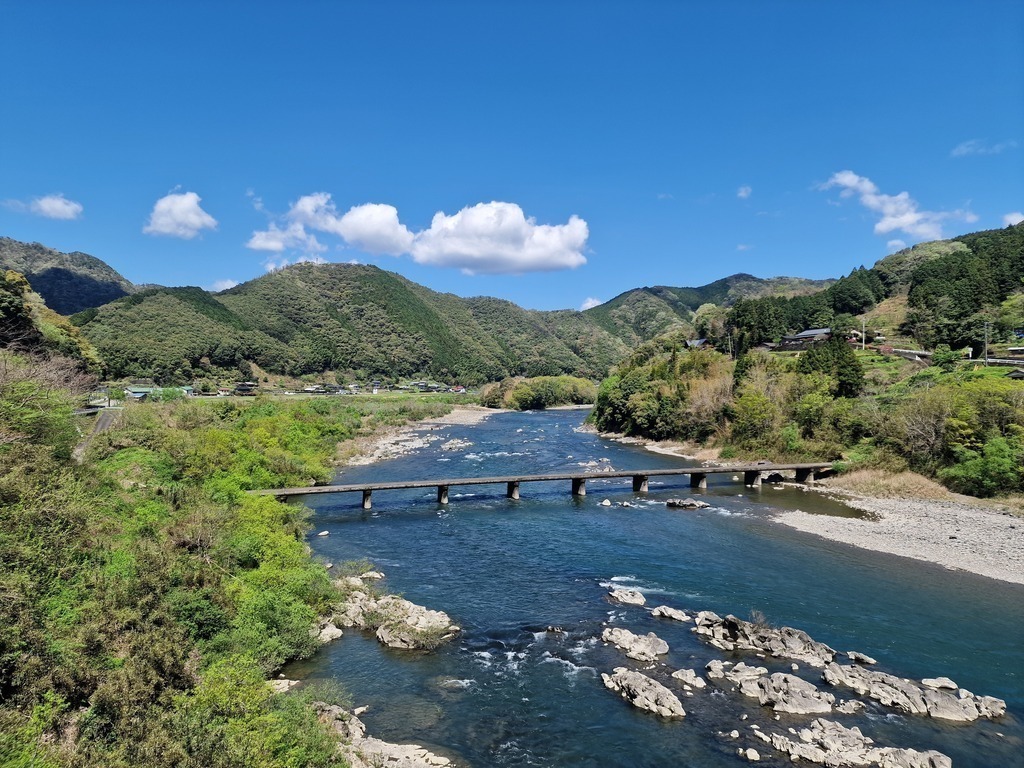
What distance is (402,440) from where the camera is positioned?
72.9 metres

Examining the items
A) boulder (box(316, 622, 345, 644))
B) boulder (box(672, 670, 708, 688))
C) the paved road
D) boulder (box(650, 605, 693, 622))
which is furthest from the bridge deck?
boulder (box(672, 670, 708, 688))

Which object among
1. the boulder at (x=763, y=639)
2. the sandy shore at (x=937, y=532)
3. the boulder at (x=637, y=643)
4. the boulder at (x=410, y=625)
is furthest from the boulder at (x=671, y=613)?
the sandy shore at (x=937, y=532)

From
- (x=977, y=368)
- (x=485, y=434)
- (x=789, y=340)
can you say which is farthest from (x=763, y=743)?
(x=789, y=340)

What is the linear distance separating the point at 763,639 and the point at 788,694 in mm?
3238

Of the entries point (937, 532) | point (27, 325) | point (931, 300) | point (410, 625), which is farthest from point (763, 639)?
point (931, 300)

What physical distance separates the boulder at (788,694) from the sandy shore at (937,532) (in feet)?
51.4

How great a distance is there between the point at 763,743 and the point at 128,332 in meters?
132

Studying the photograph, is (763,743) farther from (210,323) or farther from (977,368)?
(210,323)

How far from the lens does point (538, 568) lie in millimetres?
26375

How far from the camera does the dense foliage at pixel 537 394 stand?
13362 centimetres

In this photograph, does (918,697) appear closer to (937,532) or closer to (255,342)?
(937,532)

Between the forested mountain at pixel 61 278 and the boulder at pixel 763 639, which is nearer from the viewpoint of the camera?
the boulder at pixel 763 639

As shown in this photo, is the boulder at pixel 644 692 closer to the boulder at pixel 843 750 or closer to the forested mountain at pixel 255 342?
the boulder at pixel 843 750

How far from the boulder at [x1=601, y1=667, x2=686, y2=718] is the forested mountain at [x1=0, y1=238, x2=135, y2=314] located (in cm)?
18655
